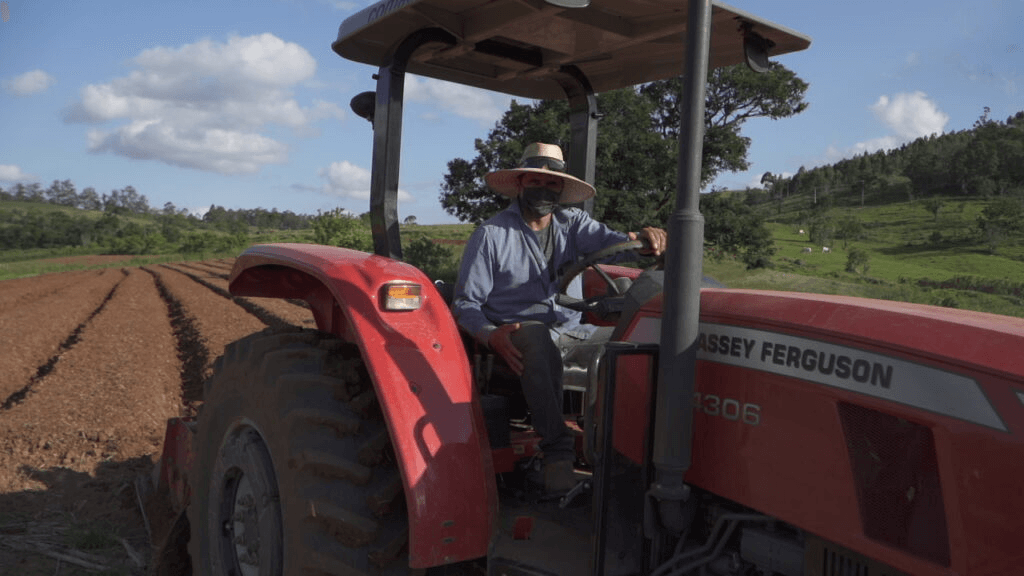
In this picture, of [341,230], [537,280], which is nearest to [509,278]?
[537,280]

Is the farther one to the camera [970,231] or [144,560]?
[970,231]

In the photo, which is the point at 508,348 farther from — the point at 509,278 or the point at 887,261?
the point at 887,261

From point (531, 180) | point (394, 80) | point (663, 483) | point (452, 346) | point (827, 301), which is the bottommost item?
point (663, 483)

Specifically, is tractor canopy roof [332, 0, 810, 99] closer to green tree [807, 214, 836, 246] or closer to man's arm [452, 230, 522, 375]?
man's arm [452, 230, 522, 375]

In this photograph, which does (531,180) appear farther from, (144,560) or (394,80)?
(144,560)

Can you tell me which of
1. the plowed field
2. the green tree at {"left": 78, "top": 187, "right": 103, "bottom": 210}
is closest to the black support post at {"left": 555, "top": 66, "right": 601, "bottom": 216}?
the plowed field

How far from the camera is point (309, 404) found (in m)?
2.31

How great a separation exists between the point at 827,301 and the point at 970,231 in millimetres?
77509

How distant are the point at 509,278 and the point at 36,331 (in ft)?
41.3

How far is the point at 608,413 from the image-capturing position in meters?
1.91

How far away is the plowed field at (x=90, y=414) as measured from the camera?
12.1 ft

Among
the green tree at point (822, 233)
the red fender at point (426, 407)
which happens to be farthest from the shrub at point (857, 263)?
the red fender at point (426, 407)

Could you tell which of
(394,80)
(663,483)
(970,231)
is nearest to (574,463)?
(663,483)

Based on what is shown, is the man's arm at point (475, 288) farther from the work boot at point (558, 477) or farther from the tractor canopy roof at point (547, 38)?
the tractor canopy roof at point (547, 38)
